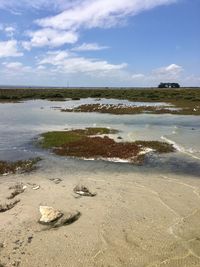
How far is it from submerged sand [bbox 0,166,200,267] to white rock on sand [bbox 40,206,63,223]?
279 mm

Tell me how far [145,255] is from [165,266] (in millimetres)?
815

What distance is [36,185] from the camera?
18984mm

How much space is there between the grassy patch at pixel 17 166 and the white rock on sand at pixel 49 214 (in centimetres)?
746

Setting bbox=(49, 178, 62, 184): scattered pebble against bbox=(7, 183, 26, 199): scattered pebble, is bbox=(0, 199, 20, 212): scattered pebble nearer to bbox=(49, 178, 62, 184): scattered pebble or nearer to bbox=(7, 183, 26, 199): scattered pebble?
bbox=(7, 183, 26, 199): scattered pebble

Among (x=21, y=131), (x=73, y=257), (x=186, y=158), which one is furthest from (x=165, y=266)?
(x=21, y=131)

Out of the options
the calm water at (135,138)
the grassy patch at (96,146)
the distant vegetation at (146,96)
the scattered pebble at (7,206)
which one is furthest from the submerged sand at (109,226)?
the distant vegetation at (146,96)

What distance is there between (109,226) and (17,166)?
10790 mm

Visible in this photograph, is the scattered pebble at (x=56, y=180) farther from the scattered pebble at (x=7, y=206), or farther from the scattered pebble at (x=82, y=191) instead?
the scattered pebble at (x=7, y=206)

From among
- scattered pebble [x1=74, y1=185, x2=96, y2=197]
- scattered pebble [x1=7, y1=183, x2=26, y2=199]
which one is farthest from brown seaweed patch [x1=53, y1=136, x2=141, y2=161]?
scattered pebble [x1=7, y1=183, x2=26, y2=199]

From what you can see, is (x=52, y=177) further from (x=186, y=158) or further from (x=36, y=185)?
(x=186, y=158)

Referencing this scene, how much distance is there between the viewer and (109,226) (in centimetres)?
1405

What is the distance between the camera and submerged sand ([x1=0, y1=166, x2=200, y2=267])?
38.5 ft

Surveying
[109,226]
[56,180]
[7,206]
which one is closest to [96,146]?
[56,180]

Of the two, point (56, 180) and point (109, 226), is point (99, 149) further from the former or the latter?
point (109, 226)
